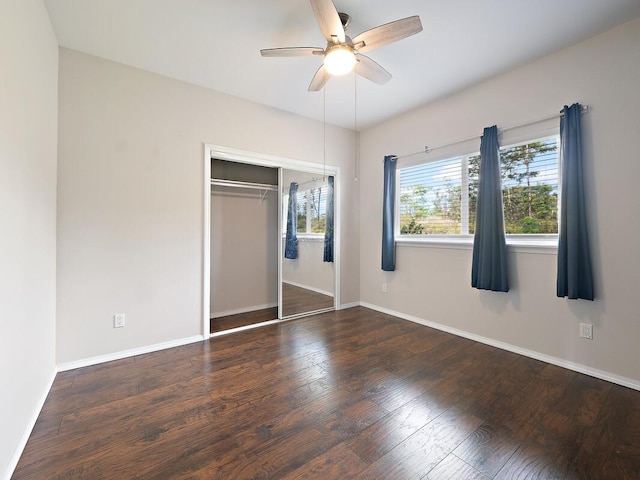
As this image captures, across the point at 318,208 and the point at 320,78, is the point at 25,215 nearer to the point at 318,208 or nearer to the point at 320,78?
the point at 320,78

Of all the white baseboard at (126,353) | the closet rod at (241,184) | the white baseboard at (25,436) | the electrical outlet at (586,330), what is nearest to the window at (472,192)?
the electrical outlet at (586,330)

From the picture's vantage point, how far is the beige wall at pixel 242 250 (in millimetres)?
4027

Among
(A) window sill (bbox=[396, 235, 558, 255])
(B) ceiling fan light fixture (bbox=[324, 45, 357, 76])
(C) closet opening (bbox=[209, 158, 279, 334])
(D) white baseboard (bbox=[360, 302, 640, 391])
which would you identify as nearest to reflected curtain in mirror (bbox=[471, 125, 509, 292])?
(A) window sill (bbox=[396, 235, 558, 255])

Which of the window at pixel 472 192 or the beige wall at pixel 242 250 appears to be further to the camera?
the beige wall at pixel 242 250

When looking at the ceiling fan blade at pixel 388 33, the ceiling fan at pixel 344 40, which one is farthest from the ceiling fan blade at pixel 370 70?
the ceiling fan blade at pixel 388 33

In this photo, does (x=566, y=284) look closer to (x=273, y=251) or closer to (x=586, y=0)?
(x=586, y=0)

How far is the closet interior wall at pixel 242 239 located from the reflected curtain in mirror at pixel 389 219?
159 centimetres

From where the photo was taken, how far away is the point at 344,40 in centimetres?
200

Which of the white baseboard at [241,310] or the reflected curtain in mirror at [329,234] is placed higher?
the reflected curtain in mirror at [329,234]

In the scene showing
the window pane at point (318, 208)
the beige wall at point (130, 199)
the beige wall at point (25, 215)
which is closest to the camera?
the beige wall at point (25, 215)

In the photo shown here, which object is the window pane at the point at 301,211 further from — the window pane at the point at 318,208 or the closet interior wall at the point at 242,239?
the closet interior wall at the point at 242,239

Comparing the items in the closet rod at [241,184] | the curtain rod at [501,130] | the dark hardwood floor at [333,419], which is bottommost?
the dark hardwood floor at [333,419]

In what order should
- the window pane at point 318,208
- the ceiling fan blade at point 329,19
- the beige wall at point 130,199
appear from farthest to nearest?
1. the window pane at point 318,208
2. the beige wall at point 130,199
3. the ceiling fan blade at point 329,19

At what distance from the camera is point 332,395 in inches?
82.4
